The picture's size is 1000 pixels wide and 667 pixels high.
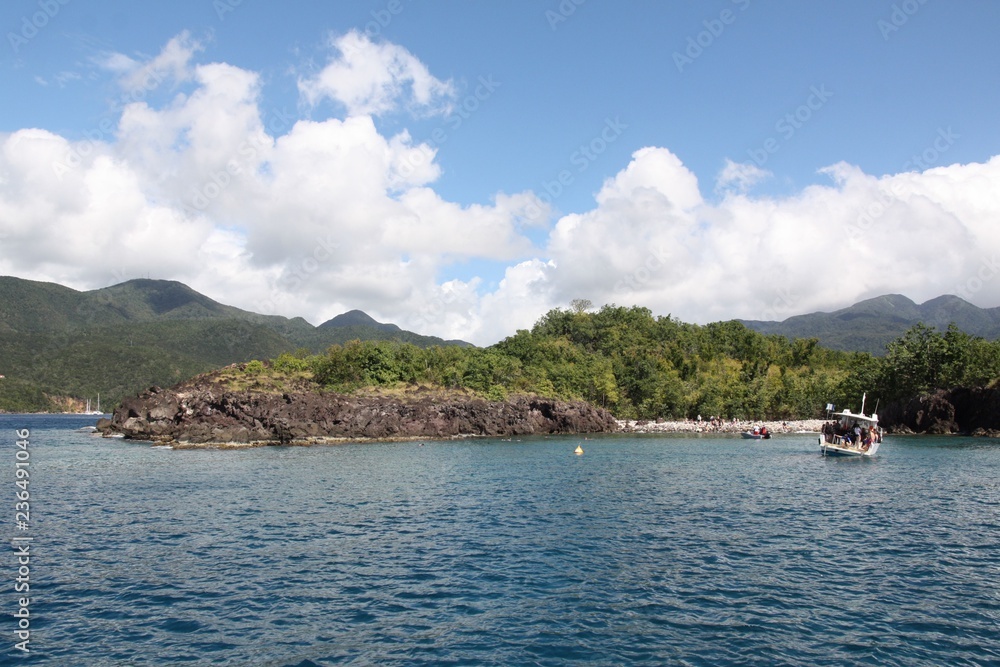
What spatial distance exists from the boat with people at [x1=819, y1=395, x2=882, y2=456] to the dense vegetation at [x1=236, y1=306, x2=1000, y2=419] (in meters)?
55.1

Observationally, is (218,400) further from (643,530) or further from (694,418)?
(694,418)

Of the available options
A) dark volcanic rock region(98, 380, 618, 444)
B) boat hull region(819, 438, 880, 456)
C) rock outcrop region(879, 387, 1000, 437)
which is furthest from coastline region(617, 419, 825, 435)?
boat hull region(819, 438, 880, 456)

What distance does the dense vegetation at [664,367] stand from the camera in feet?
368

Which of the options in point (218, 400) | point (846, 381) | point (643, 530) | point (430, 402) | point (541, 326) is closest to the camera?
point (643, 530)

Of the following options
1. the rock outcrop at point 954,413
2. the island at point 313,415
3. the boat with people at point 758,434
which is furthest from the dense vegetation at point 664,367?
the boat with people at point 758,434

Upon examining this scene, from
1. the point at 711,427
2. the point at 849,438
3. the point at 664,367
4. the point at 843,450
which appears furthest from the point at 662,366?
the point at 843,450

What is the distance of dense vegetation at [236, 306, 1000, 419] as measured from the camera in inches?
4419

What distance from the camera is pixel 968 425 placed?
4181 inches

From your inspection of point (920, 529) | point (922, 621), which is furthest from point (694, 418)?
point (922, 621)

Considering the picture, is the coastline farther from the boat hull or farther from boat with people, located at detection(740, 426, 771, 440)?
the boat hull

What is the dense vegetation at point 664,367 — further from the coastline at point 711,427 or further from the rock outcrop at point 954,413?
the coastline at point 711,427

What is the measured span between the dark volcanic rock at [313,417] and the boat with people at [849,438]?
46.6m

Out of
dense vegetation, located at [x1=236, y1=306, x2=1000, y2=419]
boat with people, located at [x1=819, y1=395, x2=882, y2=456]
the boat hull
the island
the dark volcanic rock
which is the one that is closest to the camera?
the boat hull

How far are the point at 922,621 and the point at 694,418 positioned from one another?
121 metres
